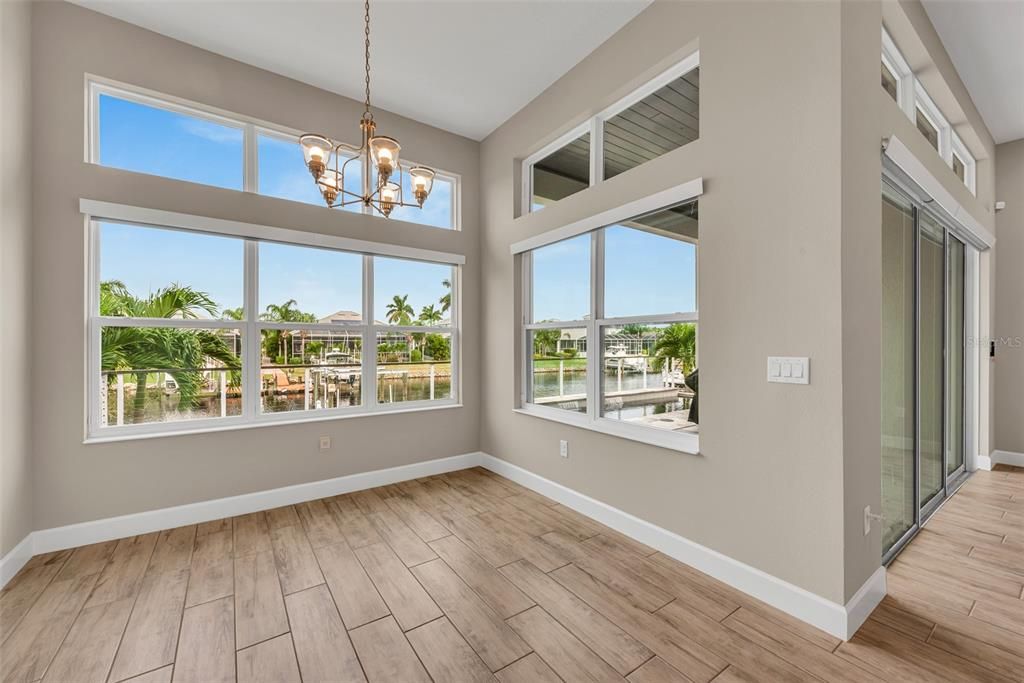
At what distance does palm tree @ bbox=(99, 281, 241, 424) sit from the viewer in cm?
271

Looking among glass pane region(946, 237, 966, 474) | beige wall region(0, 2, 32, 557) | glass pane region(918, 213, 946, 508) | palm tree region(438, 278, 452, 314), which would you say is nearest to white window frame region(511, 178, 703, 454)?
palm tree region(438, 278, 452, 314)

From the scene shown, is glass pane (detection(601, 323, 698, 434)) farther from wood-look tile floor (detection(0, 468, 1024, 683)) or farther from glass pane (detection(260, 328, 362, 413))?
glass pane (detection(260, 328, 362, 413))

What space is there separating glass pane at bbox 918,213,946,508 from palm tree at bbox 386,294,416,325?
3.81 meters

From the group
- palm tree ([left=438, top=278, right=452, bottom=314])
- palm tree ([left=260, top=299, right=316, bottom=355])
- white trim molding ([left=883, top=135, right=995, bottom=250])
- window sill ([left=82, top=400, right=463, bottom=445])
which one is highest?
white trim molding ([left=883, top=135, right=995, bottom=250])

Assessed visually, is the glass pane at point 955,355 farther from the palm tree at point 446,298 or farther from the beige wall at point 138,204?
the beige wall at point 138,204

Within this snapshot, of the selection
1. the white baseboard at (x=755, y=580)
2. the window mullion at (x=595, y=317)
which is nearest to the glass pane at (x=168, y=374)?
the window mullion at (x=595, y=317)

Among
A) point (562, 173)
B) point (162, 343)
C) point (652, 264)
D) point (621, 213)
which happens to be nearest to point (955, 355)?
point (652, 264)

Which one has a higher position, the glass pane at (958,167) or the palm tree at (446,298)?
the glass pane at (958,167)

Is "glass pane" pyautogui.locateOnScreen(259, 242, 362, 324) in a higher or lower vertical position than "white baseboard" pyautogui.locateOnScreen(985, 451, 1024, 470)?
higher

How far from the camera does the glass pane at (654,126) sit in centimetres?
245

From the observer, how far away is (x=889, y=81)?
2459mm

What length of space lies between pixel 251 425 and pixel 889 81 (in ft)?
15.8

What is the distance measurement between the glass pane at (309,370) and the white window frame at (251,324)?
0.05 m

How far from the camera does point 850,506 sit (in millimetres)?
1763
